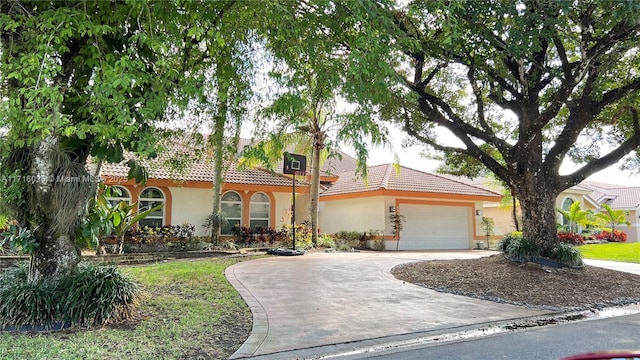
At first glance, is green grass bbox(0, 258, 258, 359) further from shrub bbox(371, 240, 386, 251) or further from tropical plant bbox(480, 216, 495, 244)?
tropical plant bbox(480, 216, 495, 244)

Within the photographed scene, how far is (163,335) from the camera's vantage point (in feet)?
19.1

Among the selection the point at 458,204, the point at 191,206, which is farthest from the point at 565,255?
the point at 191,206

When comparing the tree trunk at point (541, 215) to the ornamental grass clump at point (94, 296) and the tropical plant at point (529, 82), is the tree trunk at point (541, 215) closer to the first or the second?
the tropical plant at point (529, 82)

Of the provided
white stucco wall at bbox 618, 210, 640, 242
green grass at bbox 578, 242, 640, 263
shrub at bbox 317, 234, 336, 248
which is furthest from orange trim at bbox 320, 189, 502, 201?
white stucco wall at bbox 618, 210, 640, 242

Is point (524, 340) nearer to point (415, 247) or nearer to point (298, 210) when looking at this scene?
point (415, 247)

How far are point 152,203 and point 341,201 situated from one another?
34.0 ft

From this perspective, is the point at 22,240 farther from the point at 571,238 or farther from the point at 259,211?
the point at 571,238

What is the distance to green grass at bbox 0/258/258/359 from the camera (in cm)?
511

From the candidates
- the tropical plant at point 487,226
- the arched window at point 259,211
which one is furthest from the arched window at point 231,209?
the tropical plant at point 487,226

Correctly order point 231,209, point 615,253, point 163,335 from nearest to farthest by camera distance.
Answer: point 163,335
point 615,253
point 231,209

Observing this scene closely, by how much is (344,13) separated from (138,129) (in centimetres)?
338

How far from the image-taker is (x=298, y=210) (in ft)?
82.4

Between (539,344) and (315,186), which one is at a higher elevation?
(315,186)

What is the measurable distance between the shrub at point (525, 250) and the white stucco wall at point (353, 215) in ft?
33.1
